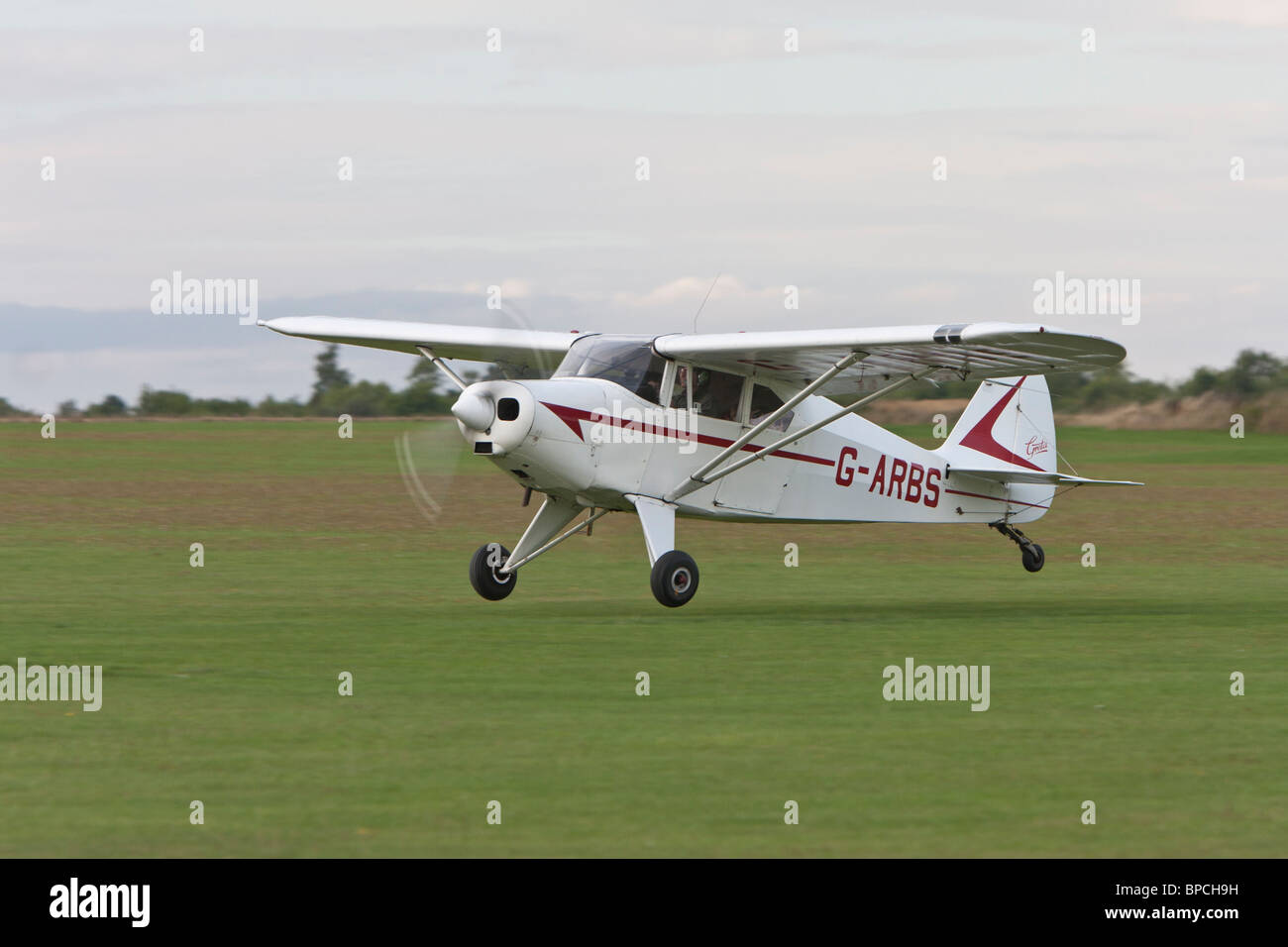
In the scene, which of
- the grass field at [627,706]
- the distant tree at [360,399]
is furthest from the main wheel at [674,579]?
the distant tree at [360,399]

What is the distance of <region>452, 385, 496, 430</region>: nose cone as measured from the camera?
50.1 ft

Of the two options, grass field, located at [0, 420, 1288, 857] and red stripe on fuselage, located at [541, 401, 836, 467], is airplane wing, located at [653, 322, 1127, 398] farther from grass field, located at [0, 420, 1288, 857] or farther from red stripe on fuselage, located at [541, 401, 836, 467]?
grass field, located at [0, 420, 1288, 857]

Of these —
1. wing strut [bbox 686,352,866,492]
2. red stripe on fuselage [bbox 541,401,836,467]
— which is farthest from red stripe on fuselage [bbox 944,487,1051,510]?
wing strut [bbox 686,352,866,492]

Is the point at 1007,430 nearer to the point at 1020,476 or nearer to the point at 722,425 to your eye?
the point at 1020,476

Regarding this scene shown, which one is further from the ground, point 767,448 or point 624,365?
point 624,365

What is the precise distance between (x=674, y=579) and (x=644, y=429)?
1.50 m

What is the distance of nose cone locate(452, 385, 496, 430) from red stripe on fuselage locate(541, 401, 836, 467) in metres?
0.56

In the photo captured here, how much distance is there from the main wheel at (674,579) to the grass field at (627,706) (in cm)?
23

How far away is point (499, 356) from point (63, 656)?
7994 mm

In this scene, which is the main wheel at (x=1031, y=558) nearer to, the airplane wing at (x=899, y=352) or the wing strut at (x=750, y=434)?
the airplane wing at (x=899, y=352)

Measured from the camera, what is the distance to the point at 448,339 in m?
19.2

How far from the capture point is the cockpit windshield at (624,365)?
16.7m

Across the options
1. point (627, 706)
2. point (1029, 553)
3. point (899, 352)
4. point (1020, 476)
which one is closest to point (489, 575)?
point (899, 352)

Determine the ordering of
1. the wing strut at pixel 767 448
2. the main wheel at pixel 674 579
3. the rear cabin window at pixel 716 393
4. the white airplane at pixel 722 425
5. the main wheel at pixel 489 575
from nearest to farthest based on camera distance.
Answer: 1. the white airplane at pixel 722 425
2. the main wheel at pixel 674 579
3. the wing strut at pixel 767 448
4. the rear cabin window at pixel 716 393
5. the main wheel at pixel 489 575
